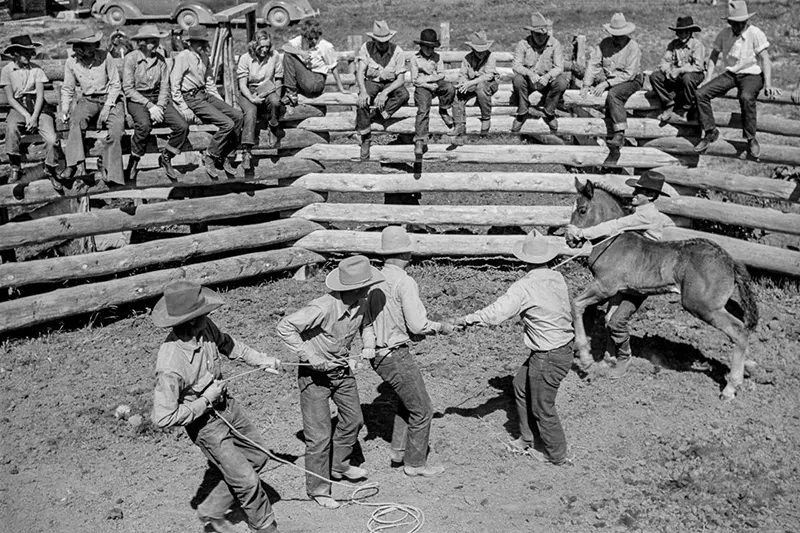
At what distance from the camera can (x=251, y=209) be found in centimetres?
1389

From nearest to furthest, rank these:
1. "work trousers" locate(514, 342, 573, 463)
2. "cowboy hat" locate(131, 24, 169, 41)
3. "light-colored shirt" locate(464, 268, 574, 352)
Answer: "light-colored shirt" locate(464, 268, 574, 352)
"work trousers" locate(514, 342, 573, 463)
"cowboy hat" locate(131, 24, 169, 41)

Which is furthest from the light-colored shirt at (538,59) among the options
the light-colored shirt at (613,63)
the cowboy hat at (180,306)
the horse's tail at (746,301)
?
the cowboy hat at (180,306)

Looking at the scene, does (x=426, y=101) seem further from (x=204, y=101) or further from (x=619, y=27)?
(x=204, y=101)

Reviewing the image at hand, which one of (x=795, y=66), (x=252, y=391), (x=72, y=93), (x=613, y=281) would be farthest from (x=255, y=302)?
(x=795, y=66)

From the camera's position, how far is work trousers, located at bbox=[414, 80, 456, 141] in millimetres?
13602

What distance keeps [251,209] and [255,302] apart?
148 cm

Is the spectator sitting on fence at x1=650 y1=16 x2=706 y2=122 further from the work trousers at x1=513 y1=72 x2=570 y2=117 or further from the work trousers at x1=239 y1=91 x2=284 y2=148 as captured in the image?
the work trousers at x1=239 y1=91 x2=284 y2=148

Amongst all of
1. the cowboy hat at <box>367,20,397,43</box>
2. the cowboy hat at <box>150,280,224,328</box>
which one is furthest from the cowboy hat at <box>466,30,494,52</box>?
the cowboy hat at <box>150,280,224,328</box>

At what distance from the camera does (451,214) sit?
14.1 meters

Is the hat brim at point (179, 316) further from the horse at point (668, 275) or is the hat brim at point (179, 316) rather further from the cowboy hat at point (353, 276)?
the horse at point (668, 275)

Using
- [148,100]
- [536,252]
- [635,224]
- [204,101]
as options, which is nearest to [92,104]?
[148,100]

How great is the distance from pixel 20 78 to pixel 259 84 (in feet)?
10.6

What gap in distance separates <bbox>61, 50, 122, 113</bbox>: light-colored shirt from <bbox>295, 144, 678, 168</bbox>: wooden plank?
3.36m

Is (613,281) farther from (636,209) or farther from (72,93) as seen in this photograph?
(72,93)
